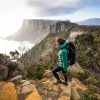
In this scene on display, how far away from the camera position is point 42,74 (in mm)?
18297

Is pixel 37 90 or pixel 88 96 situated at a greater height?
pixel 37 90

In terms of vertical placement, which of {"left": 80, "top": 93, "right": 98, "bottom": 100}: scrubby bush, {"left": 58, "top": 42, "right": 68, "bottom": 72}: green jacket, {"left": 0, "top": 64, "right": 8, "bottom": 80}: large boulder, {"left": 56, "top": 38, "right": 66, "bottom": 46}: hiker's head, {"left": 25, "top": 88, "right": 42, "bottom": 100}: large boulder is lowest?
{"left": 80, "top": 93, "right": 98, "bottom": 100}: scrubby bush

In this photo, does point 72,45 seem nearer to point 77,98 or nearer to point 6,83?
point 77,98

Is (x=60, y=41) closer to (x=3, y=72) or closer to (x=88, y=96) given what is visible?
(x=88, y=96)

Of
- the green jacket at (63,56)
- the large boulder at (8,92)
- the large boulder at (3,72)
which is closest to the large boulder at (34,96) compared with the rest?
the large boulder at (8,92)

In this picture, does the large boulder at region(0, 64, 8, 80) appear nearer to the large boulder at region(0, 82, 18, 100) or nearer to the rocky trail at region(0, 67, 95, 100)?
the rocky trail at region(0, 67, 95, 100)

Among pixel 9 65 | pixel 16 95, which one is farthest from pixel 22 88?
pixel 9 65

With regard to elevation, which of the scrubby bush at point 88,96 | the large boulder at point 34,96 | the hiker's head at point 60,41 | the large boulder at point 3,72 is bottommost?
the scrubby bush at point 88,96

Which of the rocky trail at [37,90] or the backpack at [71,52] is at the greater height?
the backpack at [71,52]

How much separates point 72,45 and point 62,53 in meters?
0.64

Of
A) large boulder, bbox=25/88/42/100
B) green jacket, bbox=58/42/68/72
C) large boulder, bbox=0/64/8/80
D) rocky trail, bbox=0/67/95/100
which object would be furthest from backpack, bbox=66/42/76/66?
large boulder, bbox=0/64/8/80

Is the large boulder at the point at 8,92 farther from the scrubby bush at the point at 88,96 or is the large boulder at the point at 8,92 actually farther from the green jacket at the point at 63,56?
the scrubby bush at the point at 88,96

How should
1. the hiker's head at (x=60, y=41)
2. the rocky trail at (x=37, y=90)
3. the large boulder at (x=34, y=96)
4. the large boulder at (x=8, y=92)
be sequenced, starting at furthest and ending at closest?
the rocky trail at (x=37, y=90), the large boulder at (x=34, y=96), the large boulder at (x=8, y=92), the hiker's head at (x=60, y=41)

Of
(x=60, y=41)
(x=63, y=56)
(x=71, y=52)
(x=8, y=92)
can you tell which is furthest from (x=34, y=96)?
(x=60, y=41)
